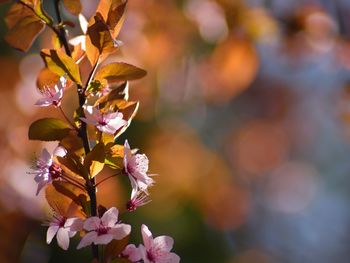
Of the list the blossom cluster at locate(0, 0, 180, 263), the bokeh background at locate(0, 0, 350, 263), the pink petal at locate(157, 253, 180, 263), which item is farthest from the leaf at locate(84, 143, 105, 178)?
the bokeh background at locate(0, 0, 350, 263)

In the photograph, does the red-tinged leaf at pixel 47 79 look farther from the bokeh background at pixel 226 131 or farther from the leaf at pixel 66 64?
the bokeh background at pixel 226 131

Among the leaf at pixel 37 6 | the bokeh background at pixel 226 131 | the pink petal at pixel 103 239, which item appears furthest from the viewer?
the bokeh background at pixel 226 131

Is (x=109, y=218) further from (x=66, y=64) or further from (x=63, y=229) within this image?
(x=66, y=64)

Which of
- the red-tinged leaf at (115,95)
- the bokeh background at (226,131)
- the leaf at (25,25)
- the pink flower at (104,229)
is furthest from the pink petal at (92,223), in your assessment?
the bokeh background at (226,131)

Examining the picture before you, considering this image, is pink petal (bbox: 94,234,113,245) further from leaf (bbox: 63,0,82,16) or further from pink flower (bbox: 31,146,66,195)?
leaf (bbox: 63,0,82,16)

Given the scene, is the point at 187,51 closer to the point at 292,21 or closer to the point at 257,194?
the point at 292,21

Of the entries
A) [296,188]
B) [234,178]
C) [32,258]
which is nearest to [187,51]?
[32,258]

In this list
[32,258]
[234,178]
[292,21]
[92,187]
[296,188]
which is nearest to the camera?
[92,187]
